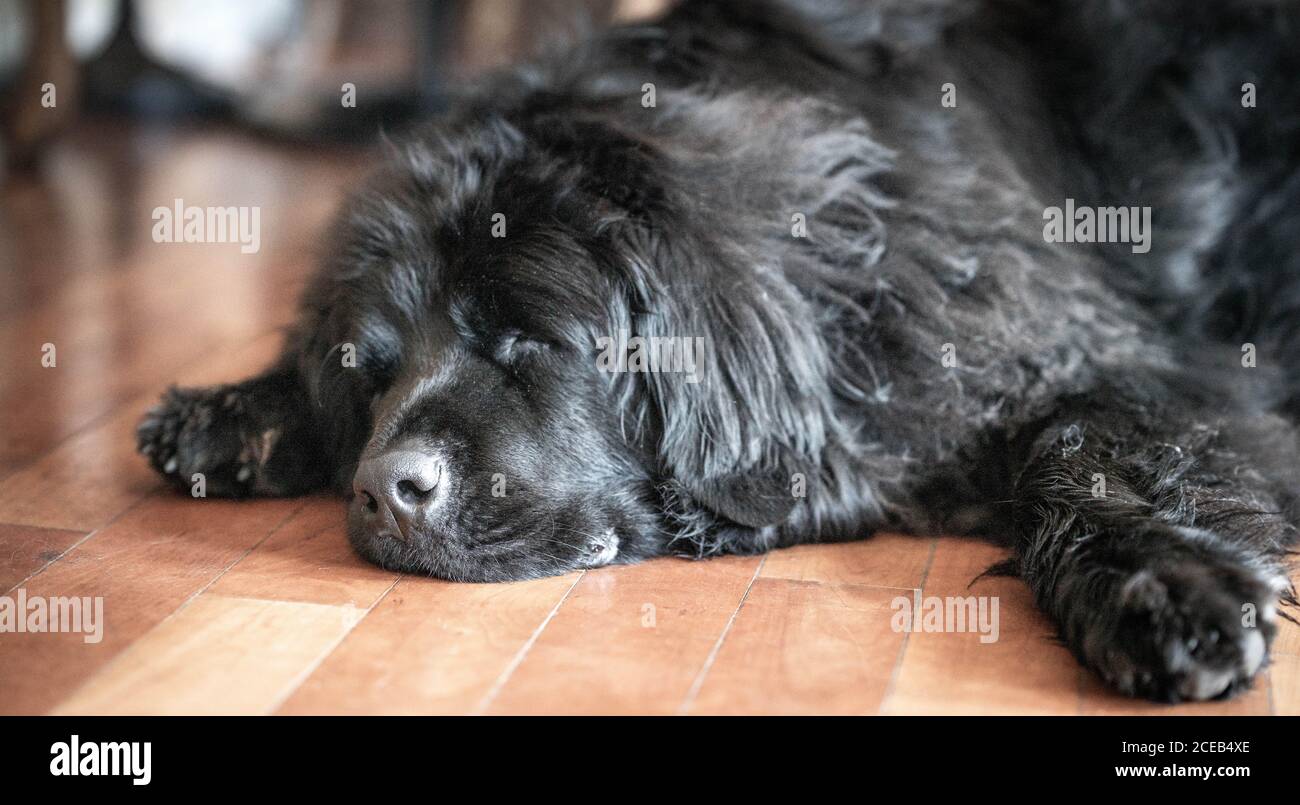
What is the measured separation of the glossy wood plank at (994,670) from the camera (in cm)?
191

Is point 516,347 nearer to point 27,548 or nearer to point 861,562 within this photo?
point 861,562

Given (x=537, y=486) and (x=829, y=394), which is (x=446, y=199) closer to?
(x=537, y=486)

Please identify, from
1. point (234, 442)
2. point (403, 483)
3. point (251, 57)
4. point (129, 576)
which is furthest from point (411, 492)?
point (251, 57)

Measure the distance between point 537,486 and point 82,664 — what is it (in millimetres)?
751

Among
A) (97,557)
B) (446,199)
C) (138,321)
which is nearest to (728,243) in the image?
(446,199)

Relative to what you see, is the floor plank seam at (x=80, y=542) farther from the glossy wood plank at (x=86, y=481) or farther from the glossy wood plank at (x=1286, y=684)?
the glossy wood plank at (x=1286, y=684)

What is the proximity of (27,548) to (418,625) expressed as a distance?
31.9 inches

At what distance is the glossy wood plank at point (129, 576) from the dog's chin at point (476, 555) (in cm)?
29

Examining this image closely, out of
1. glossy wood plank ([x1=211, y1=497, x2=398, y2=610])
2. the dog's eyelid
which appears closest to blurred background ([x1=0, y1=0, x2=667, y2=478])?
glossy wood plank ([x1=211, y1=497, x2=398, y2=610])

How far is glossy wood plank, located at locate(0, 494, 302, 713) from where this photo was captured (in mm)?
1975

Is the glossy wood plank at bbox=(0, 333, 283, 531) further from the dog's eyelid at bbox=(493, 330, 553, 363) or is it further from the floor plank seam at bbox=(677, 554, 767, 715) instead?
the floor plank seam at bbox=(677, 554, 767, 715)

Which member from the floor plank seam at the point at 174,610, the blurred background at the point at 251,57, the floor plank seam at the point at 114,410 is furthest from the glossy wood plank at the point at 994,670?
the blurred background at the point at 251,57

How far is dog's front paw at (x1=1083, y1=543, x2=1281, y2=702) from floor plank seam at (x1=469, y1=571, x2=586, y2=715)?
2.68ft

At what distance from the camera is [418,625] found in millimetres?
2156
